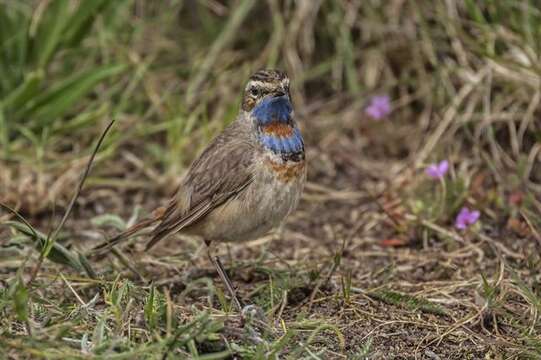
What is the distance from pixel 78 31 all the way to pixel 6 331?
11.5 feet

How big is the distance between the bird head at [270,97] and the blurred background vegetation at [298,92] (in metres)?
1.26

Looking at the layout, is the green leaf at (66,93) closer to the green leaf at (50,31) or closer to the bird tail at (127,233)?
the green leaf at (50,31)

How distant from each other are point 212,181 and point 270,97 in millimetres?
521

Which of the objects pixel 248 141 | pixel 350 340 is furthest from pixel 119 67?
pixel 350 340

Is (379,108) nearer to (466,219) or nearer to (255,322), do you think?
(466,219)

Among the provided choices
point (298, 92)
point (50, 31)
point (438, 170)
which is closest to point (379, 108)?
point (298, 92)

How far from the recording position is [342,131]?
7.39 metres

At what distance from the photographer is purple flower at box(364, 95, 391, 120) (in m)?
7.10

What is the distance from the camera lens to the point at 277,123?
496 centimetres

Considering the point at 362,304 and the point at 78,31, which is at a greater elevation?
the point at 78,31

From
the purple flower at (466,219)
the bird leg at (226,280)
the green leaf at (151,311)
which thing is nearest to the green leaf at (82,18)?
the bird leg at (226,280)

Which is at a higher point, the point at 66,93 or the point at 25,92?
the point at 25,92

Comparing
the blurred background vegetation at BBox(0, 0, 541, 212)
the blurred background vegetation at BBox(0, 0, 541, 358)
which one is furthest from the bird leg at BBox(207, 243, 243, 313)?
the blurred background vegetation at BBox(0, 0, 541, 212)

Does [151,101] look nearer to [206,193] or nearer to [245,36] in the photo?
[245,36]
